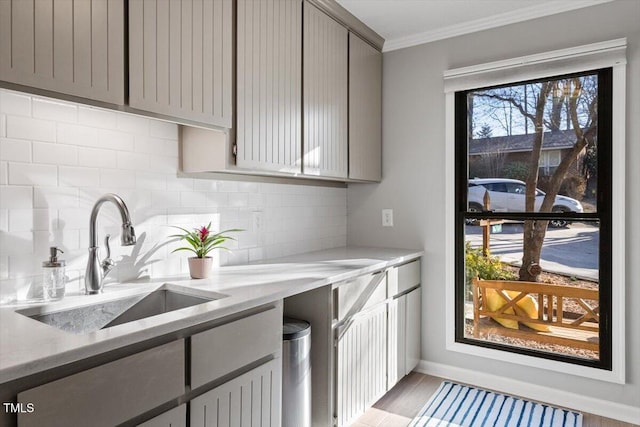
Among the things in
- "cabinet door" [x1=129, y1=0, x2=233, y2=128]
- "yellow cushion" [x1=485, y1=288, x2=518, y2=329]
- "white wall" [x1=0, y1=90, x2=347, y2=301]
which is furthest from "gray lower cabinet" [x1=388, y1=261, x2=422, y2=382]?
"cabinet door" [x1=129, y1=0, x2=233, y2=128]

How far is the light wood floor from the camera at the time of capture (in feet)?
7.72

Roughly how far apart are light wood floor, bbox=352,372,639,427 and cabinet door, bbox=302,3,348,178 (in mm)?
1407

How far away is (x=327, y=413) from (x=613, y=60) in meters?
2.39

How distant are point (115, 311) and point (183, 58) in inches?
38.9

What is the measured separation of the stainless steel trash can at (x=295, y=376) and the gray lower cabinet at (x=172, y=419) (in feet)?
1.97

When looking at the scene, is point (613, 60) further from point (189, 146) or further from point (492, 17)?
point (189, 146)

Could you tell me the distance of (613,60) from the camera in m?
2.34

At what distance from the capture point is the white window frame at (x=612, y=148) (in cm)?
236

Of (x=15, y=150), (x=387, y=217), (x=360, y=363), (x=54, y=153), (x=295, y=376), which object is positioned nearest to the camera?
(x=15, y=150)

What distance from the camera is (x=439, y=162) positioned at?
2.93m

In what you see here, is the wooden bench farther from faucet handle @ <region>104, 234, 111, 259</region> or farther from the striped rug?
faucet handle @ <region>104, 234, 111, 259</region>

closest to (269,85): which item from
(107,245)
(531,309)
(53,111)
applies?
(53,111)

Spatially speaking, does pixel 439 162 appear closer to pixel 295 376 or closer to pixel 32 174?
pixel 295 376

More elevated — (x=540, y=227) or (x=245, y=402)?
(x=540, y=227)
